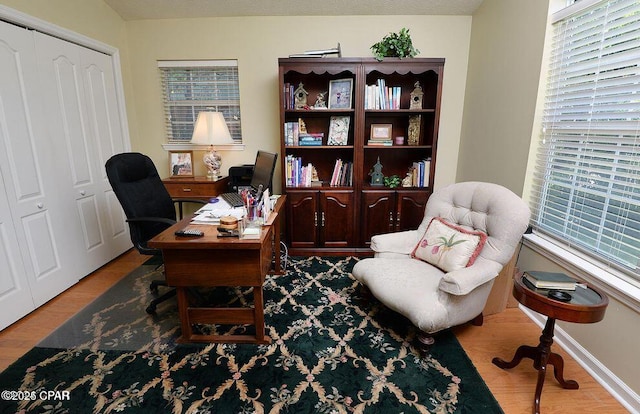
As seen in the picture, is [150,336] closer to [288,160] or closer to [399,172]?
[288,160]

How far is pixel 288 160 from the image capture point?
124 inches

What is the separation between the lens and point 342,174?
327 centimetres

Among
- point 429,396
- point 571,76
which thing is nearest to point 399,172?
point 571,76

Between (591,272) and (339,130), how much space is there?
230cm

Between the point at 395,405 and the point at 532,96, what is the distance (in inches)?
90.9

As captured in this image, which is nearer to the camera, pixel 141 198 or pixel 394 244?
pixel 141 198

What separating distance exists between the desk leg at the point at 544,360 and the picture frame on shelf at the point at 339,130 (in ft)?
7.50

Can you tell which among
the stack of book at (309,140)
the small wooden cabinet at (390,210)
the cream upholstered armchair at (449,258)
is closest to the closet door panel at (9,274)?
the stack of book at (309,140)

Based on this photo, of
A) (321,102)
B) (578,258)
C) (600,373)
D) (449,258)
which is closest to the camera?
(600,373)

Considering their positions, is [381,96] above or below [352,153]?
above

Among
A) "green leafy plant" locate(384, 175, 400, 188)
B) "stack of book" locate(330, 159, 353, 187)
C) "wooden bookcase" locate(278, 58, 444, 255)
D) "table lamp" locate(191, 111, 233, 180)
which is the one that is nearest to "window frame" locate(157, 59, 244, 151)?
"table lamp" locate(191, 111, 233, 180)

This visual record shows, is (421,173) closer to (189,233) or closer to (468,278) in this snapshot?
(468,278)

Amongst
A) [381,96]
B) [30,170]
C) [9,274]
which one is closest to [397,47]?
[381,96]

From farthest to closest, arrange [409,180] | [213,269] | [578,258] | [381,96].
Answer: [409,180] → [381,96] → [578,258] → [213,269]
